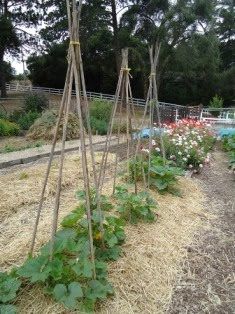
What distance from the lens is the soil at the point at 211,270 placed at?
8.23 feet

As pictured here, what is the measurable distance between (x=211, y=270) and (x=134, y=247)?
0.68m

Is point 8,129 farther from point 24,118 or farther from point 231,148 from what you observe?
point 231,148

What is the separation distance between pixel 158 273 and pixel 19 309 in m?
1.11

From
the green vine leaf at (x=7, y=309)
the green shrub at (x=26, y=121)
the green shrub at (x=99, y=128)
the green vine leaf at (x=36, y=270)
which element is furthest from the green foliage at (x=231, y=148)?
the green shrub at (x=26, y=121)

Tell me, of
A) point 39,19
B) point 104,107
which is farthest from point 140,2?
point 104,107

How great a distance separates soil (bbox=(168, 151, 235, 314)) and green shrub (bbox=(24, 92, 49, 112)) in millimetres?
10307

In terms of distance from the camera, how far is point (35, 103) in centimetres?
1372

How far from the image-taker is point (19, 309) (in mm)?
2186

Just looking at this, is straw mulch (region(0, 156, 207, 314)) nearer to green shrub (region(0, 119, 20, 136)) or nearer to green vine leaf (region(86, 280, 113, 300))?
green vine leaf (region(86, 280, 113, 300))

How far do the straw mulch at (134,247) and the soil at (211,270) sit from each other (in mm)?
86

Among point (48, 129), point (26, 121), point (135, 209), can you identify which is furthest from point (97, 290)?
point (26, 121)

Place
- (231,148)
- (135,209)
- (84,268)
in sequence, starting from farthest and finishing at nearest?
1. (231,148)
2. (135,209)
3. (84,268)

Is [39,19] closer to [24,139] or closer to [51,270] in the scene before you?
[24,139]

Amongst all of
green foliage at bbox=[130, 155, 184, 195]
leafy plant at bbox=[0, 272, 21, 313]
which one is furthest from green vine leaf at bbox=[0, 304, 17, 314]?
green foliage at bbox=[130, 155, 184, 195]
